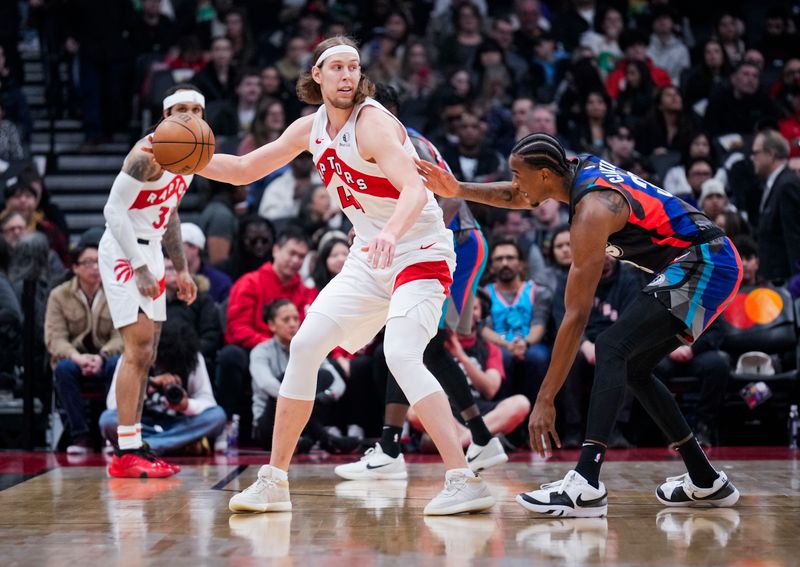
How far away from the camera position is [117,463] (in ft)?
21.0

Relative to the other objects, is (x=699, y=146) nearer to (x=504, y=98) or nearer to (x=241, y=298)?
(x=504, y=98)

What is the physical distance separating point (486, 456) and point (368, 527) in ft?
6.28

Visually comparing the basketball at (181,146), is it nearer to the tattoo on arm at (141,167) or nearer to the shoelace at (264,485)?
the tattoo on arm at (141,167)

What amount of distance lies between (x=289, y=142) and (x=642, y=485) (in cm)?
247

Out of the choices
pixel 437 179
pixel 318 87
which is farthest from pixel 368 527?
pixel 318 87

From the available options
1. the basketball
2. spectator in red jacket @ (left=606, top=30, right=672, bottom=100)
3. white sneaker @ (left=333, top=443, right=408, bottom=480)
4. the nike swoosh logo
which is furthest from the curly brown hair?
spectator in red jacket @ (left=606, top=30, right=672, bottom=100)

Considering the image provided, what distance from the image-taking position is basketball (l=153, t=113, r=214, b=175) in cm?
Answer: 514

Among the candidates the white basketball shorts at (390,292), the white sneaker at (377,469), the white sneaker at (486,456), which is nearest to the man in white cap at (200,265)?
the white sneaker at (377,469)

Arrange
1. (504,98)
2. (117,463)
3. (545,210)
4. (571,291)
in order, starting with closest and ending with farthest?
(571,291) < (117,463) < (545,210) < (504,98)

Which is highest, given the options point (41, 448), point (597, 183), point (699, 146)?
point (699, 146)

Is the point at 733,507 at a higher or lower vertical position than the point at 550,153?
lower

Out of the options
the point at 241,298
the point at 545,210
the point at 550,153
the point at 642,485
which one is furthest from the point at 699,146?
the point at 550,153

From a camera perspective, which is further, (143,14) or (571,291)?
(143,14)

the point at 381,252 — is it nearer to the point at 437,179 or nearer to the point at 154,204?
the point at 437,179
